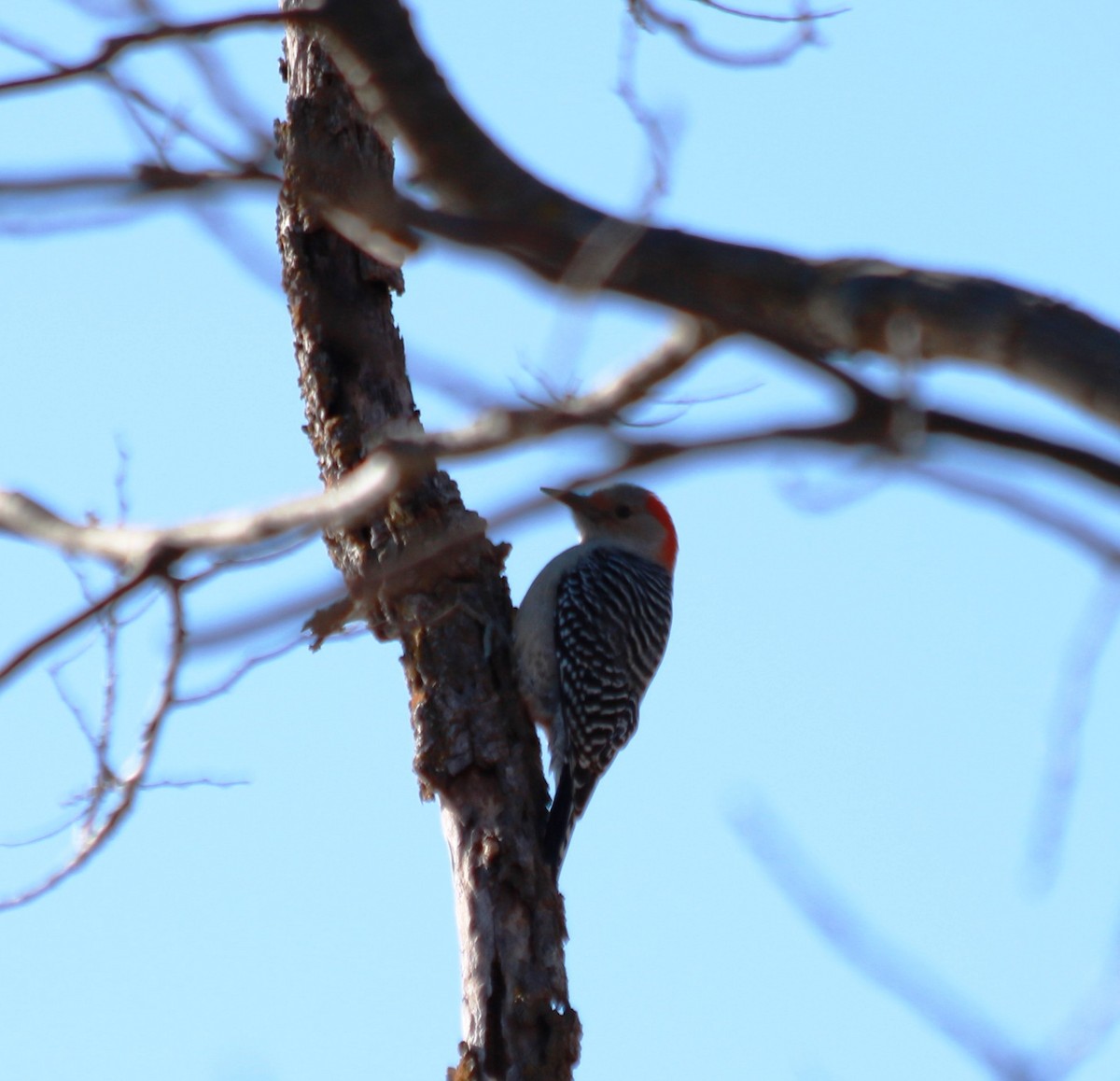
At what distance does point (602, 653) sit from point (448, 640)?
1.83m

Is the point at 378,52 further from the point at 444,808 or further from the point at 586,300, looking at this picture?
the point at 444,808

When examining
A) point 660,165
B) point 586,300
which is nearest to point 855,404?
point 586,300

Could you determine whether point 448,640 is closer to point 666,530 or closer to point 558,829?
point 558,829

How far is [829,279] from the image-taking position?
8.18 feet

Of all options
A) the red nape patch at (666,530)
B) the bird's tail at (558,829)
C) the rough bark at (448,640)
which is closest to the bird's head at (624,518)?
the red nape patch at (666,530)

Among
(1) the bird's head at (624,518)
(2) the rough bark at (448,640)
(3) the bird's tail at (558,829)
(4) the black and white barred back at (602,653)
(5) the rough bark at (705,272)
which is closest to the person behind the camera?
(5) the rough bark at (705,272)

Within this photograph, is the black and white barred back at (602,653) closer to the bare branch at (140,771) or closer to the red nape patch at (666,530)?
the red nape patch at (666,530)

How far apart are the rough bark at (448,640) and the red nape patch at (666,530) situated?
263cm

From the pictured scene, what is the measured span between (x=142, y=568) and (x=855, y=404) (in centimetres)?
117

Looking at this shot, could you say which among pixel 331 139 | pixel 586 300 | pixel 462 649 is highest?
pixel 331 139

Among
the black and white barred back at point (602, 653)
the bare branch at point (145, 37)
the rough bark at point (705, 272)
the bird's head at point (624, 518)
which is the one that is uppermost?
the bird's head at point (624, 518)

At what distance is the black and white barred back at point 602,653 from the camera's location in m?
7.42

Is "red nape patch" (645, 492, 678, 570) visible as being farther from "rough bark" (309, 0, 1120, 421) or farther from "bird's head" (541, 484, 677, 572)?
"rough bark" (309, 0, 1120, 421)

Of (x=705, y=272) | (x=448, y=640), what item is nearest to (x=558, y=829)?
(x=448, y=640)
